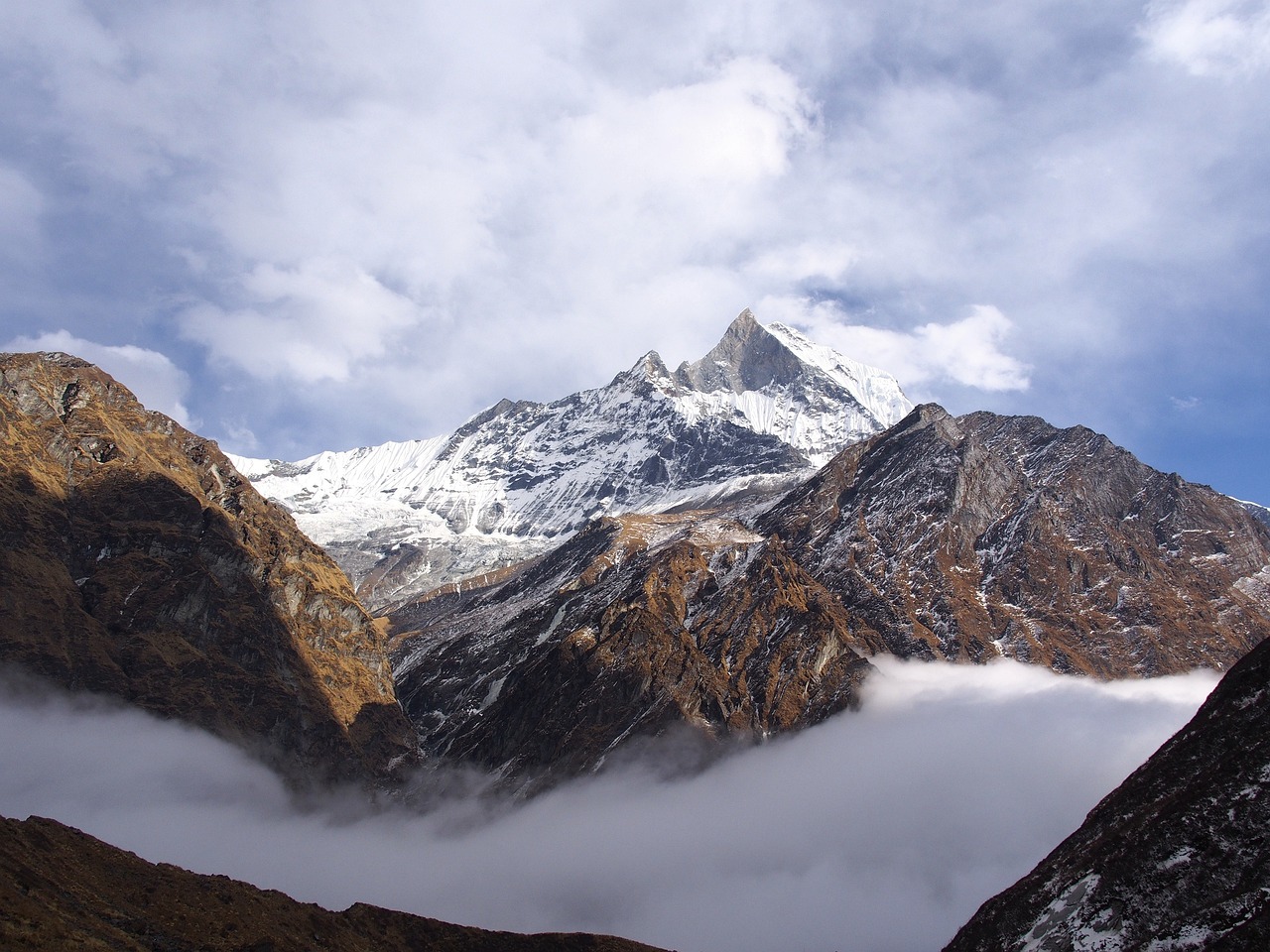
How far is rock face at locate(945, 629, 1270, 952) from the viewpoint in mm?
94812

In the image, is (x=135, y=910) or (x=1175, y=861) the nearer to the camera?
(x=135, y=910)

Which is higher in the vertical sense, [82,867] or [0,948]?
[82,867]

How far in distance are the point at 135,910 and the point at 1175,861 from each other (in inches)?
3959

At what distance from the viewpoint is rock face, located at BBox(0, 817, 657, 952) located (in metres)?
82.7

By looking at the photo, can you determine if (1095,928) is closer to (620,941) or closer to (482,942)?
(620,941)

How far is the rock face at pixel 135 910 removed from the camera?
8269cm

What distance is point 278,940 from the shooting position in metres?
108

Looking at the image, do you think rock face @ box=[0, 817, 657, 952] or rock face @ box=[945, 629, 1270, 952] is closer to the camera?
rock face @ box=[0, 817, 657, 952]

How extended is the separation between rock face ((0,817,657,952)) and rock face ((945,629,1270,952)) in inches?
2856

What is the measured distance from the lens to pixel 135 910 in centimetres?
10044

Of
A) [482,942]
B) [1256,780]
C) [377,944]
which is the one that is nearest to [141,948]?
[377,944]

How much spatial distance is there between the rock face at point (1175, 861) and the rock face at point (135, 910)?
72.6m

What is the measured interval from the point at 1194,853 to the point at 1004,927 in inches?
951

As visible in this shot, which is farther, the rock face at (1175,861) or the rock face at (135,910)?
the rock face at (1175,861)
